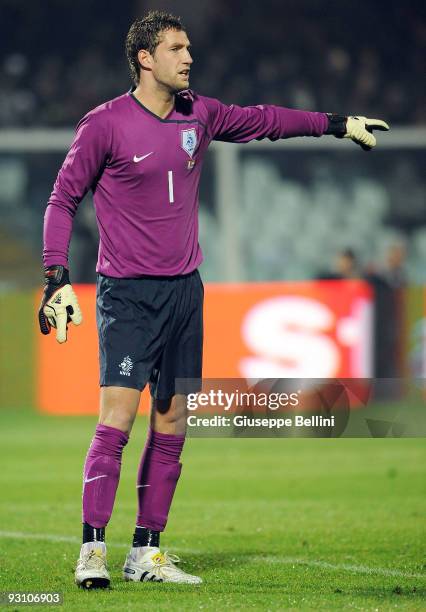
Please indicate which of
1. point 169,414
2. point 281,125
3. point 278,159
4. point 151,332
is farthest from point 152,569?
point 278,159

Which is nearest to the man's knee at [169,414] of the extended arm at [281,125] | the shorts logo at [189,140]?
the shorts logo at [189,140]

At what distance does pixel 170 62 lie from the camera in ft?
15.8

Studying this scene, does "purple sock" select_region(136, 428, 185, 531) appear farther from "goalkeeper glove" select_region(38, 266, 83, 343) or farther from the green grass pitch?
"goalkeeper glove" select_region(38, 266, 83, 343)

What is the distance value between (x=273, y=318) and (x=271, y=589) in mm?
7160

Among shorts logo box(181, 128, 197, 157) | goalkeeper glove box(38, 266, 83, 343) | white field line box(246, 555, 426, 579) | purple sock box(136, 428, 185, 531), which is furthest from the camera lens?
white field line box(246, 555, 426, 579)

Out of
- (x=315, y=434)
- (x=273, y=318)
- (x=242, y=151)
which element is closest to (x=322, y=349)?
(x=273, y=318)

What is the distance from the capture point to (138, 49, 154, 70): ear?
4.84 meters

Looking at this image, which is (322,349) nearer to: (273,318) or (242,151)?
(273,318)

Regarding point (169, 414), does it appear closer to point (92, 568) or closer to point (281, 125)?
point (92, 568)

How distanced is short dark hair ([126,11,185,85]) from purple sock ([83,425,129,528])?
1323mm

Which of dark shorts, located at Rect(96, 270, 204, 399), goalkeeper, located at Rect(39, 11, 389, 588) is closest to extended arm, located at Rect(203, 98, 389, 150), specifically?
goalkeeper, located at Rect(39, 11, 389, 588)

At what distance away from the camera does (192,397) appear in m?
4.99

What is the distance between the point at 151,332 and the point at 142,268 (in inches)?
9.3

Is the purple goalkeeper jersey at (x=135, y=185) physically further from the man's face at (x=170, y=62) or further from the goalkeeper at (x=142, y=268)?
the man's face at (x=170, y=62)
